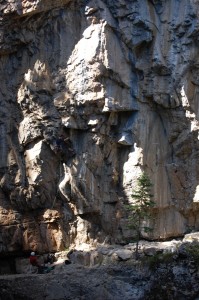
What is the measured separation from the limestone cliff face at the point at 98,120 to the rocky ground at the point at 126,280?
3832 mm

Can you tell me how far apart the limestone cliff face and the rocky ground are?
383 centimetres

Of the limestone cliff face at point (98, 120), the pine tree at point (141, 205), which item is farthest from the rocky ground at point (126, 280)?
the limestone cliff face at point (98, 120)

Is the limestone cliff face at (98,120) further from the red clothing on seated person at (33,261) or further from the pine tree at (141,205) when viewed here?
the red clothing on seated person at (33,261)

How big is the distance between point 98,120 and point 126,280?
31.4ft

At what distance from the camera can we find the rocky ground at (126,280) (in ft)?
76.8

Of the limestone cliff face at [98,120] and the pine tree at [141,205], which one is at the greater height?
the limestone cliff face at [98,120]

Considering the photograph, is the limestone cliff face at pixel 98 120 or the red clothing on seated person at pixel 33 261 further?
the limestone cliff face at pixel 98 120

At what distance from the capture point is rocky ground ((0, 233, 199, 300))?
23.4 meters

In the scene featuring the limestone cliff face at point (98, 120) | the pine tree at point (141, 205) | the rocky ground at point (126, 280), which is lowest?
the rocky ground at point (126, 280)

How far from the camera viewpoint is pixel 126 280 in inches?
960

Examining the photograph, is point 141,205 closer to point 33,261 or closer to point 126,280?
point 126,280

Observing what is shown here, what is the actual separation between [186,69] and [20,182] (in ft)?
37.2

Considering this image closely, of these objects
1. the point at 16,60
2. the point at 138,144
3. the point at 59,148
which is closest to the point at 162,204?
the point at 138,144

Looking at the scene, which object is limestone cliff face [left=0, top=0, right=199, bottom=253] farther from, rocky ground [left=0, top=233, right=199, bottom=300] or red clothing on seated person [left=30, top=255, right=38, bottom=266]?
rocky ground [left=0, top=233, right=199, bottom=300]
